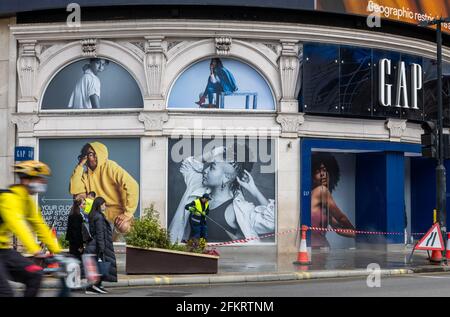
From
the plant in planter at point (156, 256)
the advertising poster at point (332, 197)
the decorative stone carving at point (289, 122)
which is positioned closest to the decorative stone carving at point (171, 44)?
the decorative stone carving at point (289, 122)

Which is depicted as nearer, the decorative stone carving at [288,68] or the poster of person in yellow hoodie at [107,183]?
the poster of person in yellow hoodie at [107,183]

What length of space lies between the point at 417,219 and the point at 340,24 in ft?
27.9

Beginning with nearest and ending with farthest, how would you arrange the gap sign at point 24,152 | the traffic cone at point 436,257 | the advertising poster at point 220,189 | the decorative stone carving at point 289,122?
1. the traffic cone at point 436,257
2. the gap sign at point 24,152
3. the advertising poster at point 220,189
4. the decorative stone carving at point 289,122

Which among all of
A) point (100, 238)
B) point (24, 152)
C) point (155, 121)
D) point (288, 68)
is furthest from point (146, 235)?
point (288, 68)

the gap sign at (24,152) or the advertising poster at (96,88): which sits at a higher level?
the advertising poster at (96,88)

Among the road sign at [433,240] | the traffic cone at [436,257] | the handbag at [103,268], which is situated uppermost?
the road sign at [433,240]

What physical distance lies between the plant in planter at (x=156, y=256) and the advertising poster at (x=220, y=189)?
638 cm

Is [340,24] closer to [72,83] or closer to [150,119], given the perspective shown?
[150,119]

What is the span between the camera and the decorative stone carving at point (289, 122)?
917 inches

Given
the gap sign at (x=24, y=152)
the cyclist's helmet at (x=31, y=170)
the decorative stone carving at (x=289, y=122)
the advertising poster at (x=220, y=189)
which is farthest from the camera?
the decorative stone carving at (x=289, y=122)

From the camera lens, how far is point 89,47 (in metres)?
23.2

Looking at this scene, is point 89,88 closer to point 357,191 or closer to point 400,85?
point 357,191

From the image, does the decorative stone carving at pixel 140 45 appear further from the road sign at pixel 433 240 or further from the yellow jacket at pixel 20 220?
the yellow jacket at pixel 20 220
